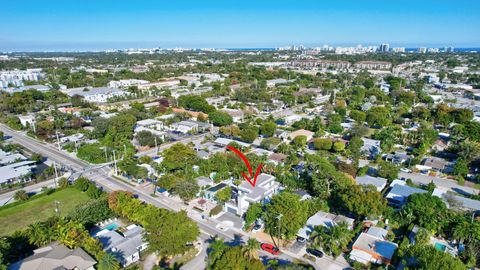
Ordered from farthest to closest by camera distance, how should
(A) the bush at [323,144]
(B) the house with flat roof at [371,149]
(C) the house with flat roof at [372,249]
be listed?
(A) the bush at [323,144], (B) the house with flat roof at [371,149], (C) the house with flat roof at [372,249]

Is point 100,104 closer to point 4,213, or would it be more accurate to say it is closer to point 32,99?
point 32,99

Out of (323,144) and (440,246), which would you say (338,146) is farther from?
(440,246)

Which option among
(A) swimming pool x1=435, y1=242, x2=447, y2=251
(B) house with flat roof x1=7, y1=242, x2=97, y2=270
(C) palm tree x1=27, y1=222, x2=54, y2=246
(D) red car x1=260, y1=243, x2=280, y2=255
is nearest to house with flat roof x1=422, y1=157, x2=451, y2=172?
(A) swimming pool x1=435, y1=242, x2=447, y2=251

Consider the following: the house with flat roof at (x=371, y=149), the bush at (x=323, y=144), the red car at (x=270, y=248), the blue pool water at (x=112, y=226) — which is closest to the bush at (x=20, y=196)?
the blue pool water at (x=112, y=226)

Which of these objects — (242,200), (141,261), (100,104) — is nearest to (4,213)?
(141,261)

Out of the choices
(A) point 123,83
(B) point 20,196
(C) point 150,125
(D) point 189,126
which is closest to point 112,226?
(B) point 20,196

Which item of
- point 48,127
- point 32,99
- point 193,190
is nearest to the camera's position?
point 193,190

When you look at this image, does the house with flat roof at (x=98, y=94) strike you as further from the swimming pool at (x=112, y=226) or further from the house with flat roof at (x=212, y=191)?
the swimming pool at (x=112, y=226)
